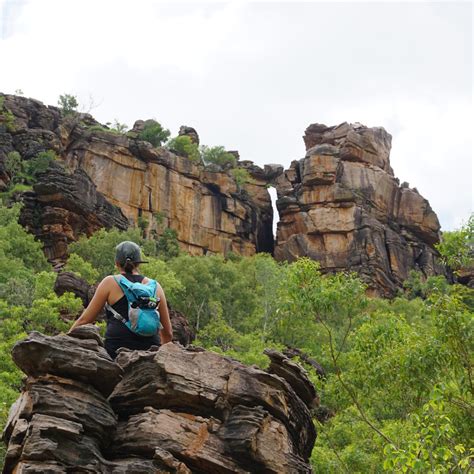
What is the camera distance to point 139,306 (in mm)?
7492

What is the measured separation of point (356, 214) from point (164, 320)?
61724 mm

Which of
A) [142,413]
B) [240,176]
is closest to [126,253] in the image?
[142,413]

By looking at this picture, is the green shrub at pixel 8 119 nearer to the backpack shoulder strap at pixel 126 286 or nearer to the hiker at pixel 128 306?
the hiker at pixel 128 306

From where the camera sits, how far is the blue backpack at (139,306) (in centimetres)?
748

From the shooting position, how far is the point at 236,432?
23.4ft

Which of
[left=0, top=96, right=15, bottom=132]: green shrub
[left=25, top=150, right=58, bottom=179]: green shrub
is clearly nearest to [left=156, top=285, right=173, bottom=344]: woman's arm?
[left=25, top=150, right=58, bottom=179]: green shrub

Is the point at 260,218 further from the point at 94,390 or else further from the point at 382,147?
the point at 94,390

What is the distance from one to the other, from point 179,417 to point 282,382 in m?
1.32

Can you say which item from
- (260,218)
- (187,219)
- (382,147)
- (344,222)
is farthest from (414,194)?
(187,219)

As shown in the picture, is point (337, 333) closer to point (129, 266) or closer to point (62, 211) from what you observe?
point (62, 211)

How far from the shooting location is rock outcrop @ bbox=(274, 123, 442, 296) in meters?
67.4

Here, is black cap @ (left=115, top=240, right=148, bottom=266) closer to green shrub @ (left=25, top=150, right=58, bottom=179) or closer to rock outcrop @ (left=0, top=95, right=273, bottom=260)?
green shrub @ (left=25, top=150, right=58, bottom=179)

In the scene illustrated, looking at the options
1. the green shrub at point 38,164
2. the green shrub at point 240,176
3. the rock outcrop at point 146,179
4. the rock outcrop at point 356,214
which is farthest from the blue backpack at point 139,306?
the green shrub at point 240,176

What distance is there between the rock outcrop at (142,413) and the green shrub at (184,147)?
214 ft
